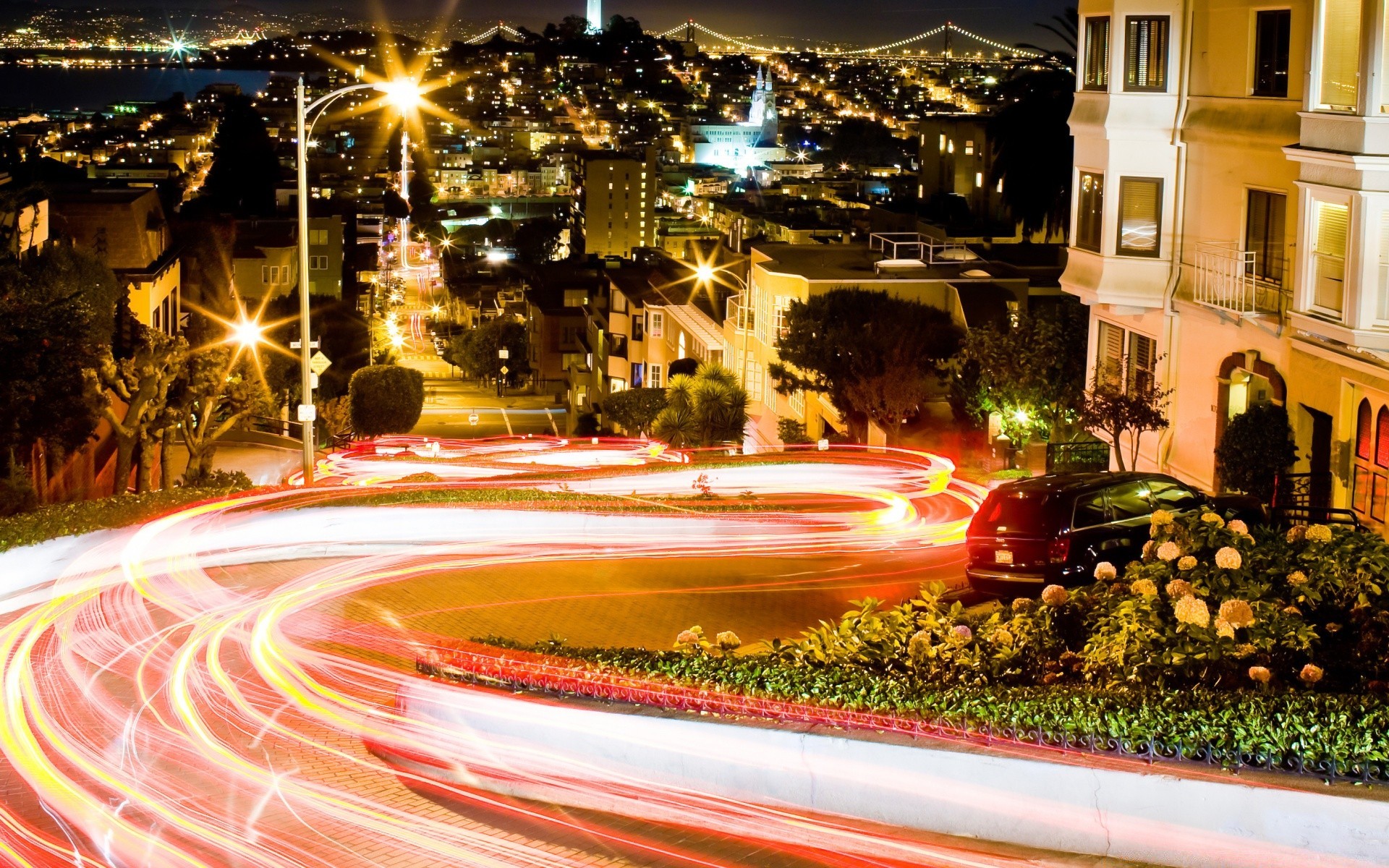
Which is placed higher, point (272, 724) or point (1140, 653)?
point (1140, 653)

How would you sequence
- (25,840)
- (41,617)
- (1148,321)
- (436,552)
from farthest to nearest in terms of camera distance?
(1148,321)
(436,552)
(41,617)
(25,840)

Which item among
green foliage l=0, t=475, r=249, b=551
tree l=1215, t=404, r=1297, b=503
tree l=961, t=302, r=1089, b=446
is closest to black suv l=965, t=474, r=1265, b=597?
tree l=1215, t=404, r=1297, b=503

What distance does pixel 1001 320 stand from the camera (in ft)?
125

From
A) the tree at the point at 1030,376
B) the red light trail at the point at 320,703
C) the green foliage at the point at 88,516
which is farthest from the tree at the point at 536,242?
the red light trail at the point at 320,703

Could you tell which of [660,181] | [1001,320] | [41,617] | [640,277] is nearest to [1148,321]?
[1001,320]

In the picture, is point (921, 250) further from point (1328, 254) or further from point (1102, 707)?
point (1102, 707)

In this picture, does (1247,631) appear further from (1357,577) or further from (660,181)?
(660,181)

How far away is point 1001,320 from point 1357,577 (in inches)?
1094

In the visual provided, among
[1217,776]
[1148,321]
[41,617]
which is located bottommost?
[41,617]

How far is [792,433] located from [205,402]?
19.1m

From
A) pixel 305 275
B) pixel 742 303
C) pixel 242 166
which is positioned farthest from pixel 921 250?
pixel 242 166

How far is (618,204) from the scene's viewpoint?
536 feet

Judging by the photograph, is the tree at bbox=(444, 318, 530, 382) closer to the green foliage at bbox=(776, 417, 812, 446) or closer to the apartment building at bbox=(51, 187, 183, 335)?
the apartment building at bbox=(51, 187, 183, 335)

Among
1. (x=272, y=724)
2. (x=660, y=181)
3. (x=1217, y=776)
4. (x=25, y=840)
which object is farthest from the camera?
(x=660, y=181)
